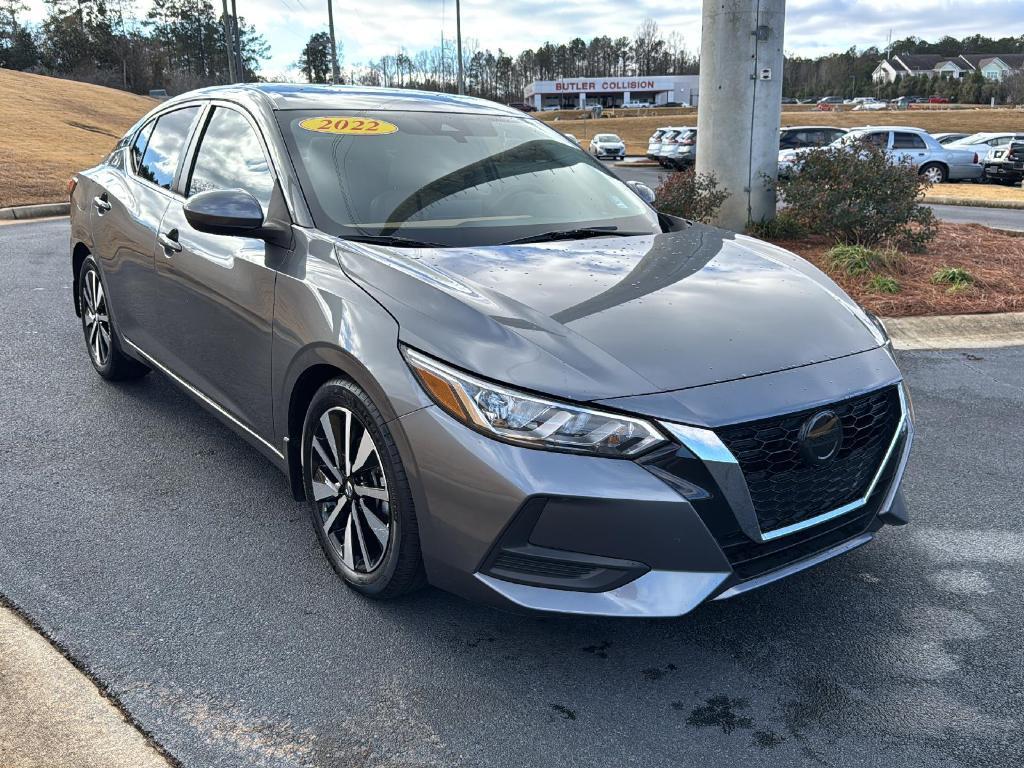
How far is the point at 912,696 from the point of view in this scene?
2643mm

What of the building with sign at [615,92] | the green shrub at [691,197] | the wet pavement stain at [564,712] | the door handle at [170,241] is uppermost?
the building with sign at [615,92]

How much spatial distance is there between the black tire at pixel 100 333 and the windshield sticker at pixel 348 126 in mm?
2002

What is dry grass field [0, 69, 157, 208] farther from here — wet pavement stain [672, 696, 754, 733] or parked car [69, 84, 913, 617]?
wet pavement stain [672, 696, 754, 733]

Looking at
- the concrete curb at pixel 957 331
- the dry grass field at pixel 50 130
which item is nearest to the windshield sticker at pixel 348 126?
the concrete curb at pixel 957 331

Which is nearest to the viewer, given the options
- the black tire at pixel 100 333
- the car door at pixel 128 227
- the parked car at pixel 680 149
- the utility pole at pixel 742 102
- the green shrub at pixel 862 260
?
the car door at pixel 128 227

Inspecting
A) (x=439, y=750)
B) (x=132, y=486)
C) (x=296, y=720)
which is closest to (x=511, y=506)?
(x=439, y=750)

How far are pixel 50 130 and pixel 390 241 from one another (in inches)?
1201

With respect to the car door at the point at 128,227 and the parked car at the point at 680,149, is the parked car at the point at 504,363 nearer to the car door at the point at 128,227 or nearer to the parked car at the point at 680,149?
the car door at the point at 128,227

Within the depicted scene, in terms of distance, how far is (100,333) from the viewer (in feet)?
17.8

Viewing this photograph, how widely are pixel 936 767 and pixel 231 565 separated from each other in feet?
7.90

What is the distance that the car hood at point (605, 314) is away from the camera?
8.50 ft

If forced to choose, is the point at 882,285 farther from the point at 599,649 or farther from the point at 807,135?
the point at 807,135

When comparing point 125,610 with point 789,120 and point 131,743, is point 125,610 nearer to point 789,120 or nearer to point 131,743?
point 131,743

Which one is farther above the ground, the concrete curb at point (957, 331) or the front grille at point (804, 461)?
the front grille at point (804, 461)
